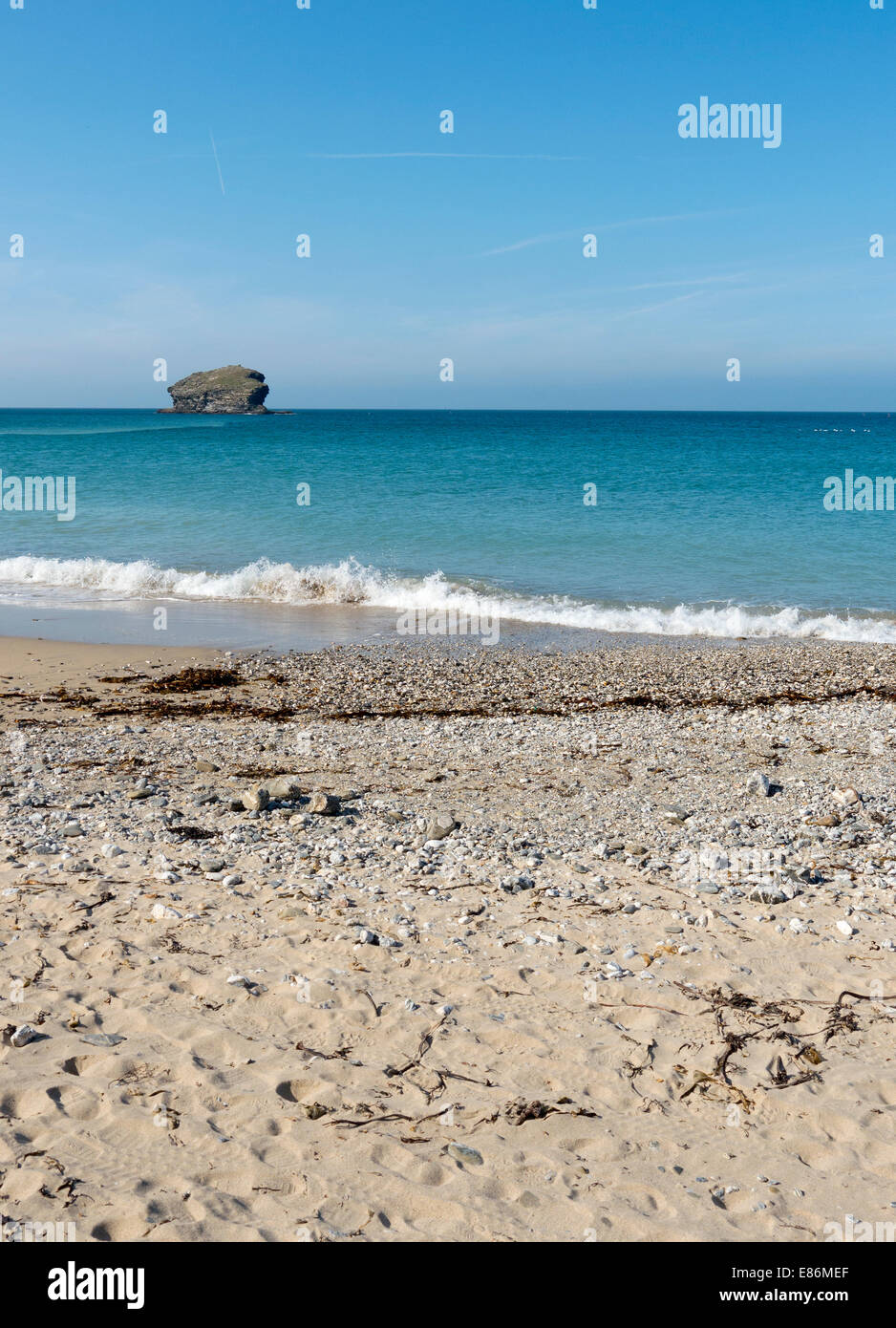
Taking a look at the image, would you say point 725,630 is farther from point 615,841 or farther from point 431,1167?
point 431,1167

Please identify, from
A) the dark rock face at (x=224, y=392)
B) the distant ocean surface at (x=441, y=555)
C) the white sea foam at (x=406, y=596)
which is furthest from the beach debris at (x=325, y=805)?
the dark rock face at (x=224, y=392)

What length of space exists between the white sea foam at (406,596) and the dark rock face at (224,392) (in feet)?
442

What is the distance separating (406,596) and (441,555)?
14.9 ft

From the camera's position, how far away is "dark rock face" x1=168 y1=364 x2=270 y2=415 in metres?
149

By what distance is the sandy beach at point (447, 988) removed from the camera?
359 cm

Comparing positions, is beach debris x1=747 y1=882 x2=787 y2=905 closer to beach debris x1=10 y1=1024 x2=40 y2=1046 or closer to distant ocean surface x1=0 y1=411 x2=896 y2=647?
beach debris x1=10 y1=1024 x2=40 y2=1046

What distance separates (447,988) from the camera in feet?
16.5

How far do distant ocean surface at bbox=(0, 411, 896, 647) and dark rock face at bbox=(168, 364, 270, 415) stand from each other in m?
107

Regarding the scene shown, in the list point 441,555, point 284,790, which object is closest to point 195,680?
Answer: point 284,790

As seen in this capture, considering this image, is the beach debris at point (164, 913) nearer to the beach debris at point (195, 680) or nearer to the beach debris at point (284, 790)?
the beach debris at point (284, 790)

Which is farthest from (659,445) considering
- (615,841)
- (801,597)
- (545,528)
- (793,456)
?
(615,841)

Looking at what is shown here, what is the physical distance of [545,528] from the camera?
94.1ft

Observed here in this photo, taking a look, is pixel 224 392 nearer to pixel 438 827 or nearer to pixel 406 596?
pixel 406 596

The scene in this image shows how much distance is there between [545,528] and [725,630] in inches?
468
